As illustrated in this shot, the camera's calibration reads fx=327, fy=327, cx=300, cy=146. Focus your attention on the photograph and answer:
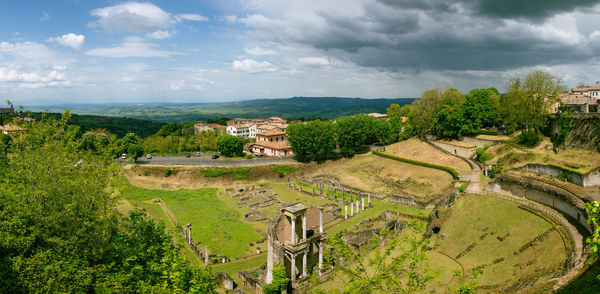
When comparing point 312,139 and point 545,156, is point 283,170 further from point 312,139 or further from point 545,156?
point 545,156

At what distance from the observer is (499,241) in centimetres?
2845

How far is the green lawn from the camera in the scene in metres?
34.1

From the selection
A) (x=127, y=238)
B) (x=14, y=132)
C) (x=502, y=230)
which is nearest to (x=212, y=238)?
(x=127, y=238)

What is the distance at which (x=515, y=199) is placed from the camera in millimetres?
33938

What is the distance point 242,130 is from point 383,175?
254 ft

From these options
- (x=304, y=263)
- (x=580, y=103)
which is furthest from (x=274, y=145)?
(x=580, y=103)

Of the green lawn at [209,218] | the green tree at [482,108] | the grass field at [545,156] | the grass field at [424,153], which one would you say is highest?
the green tree at [482,108]

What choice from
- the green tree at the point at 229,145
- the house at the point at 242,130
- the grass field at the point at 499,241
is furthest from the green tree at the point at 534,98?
the house at the point at 242,130

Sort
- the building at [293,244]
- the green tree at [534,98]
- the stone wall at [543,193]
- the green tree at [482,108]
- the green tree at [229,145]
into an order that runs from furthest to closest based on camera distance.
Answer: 1. the green tree at [229,145]
2. the green tree at [482,108]
3. the green tree at [534,98]
4. the stone wall at [543,193]
5. the building at [293,244]

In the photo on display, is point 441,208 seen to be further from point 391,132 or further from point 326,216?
point 391,132

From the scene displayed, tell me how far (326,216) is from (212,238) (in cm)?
1443

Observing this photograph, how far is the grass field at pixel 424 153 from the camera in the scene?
180ft

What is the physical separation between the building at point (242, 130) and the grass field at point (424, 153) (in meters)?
65.4

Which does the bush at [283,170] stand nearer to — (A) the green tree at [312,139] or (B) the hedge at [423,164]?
(A) the green tree at [312,139]
